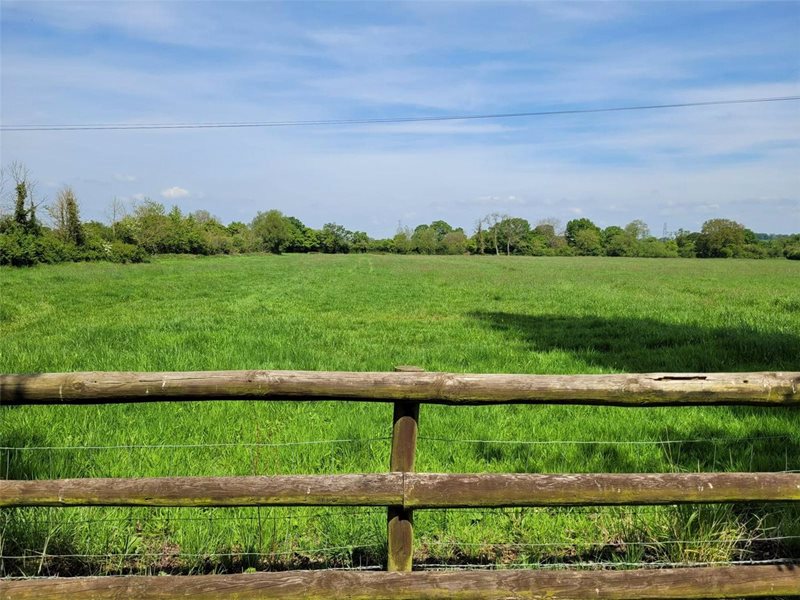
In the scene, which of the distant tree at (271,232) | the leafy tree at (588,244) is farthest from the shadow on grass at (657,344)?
the leafy tree at (588,244)

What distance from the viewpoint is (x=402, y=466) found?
3299 mm

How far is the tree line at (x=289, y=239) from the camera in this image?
48719 mm

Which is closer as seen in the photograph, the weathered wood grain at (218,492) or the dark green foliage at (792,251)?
the weathered wood grain at (218,492)

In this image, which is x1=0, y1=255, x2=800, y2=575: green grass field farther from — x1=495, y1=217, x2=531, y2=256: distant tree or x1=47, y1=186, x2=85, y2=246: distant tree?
x1=495, y1=217, x2=531, y2=256: distant tree

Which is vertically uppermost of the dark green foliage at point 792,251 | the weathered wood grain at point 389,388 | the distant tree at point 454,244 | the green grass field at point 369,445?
the distant tree at point 454,244

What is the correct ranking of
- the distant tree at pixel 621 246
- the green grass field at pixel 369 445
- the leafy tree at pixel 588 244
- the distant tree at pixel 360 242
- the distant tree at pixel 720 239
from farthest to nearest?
the distant tree at pixel 360 242
the leafy tree at pixel 588 244
the distant tree at pixel 621 246
the distant tree at pixel 720 239
the green grass field at pixel 369 445

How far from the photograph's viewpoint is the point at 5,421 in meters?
6.30

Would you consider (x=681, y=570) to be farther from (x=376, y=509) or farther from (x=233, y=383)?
(x=233, y=383)

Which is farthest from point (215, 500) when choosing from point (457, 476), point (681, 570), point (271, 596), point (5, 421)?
point (5, 421)

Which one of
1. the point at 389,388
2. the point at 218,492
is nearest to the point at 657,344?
the point at 389,388

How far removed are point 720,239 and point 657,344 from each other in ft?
365

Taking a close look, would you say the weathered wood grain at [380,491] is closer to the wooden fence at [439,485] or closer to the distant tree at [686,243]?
the wooden fence at [439,485]

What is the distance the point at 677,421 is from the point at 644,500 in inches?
155

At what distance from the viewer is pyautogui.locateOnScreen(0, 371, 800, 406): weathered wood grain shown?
10.5ft
